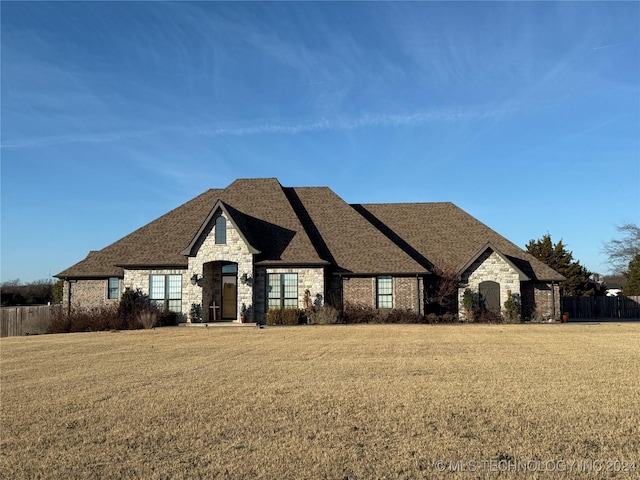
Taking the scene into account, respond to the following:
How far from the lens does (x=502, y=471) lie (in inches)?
252

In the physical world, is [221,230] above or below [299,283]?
above

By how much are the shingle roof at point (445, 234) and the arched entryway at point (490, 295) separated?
6.21 ft

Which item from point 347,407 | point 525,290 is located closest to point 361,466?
point 347,407

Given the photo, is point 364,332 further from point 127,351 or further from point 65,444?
point 65,444

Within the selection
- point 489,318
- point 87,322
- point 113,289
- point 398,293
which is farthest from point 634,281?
point 87,322

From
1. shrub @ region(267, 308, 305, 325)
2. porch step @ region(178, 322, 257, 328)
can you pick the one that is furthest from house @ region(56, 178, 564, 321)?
shrub @ region(267, 308, 305, 325)

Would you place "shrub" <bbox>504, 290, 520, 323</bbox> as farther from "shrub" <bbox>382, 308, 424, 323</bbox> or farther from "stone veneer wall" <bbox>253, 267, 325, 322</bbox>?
"stone veneer wall" <bbox>253, 267, 325, 322</bbox>

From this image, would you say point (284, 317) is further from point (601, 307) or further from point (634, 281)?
point (634, 281)

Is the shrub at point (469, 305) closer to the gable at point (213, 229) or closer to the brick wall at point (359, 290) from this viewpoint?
the brick wall at point (359, 290)

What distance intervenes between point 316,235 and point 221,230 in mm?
6693

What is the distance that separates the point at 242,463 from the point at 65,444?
2601 millimetres

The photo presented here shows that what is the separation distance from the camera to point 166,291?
33.6 meters

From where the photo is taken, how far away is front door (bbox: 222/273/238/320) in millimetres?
34656

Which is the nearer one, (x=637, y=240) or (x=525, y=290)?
(x=525, y=290)
